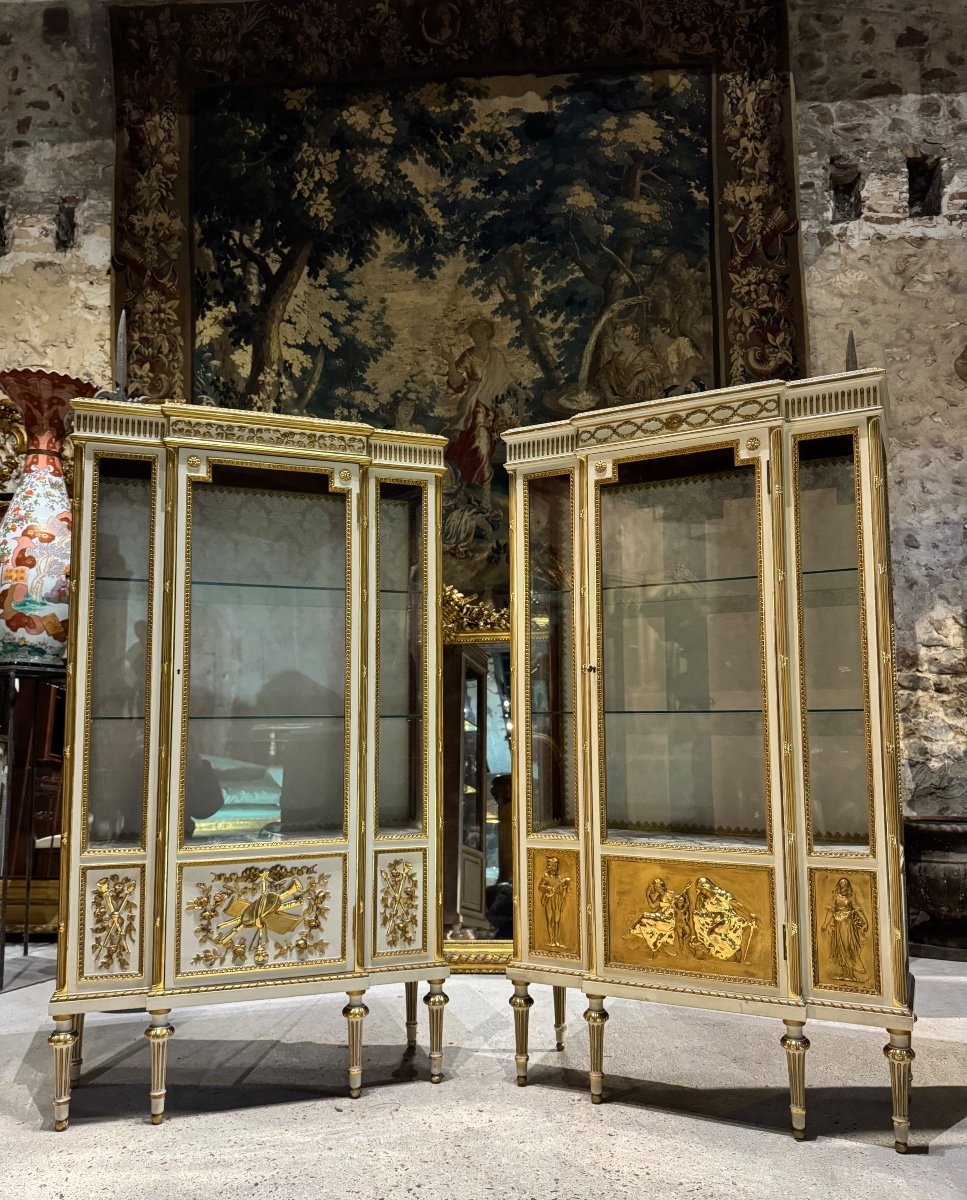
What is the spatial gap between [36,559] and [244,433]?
1.75 m

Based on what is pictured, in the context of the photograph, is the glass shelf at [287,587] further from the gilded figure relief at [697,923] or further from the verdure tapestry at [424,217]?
the verdure tapestry at [424,217]

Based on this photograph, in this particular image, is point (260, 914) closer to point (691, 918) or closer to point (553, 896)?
point (553, 896)

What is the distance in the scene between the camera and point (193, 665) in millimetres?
3357

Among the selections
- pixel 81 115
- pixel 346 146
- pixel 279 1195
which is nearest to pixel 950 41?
pixel 346 146

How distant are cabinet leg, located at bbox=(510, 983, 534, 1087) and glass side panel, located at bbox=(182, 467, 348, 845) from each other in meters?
0.84

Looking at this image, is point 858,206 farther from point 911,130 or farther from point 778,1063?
point 778,1063

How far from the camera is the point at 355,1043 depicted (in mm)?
3219

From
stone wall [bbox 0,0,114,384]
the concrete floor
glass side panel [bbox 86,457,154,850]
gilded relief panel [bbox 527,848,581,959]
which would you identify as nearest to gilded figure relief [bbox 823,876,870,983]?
the concrete floor

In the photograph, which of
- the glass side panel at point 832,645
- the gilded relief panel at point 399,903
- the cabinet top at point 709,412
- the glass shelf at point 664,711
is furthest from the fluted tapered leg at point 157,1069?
the cabinet top at point 709,412

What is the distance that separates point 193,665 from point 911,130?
18.0ft

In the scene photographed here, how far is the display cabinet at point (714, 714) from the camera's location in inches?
115

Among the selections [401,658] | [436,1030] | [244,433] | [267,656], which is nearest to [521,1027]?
[436,1030]

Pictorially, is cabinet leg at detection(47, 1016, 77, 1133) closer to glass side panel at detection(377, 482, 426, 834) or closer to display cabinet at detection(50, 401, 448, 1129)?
display cabinet at detection(50, 401, 448, 1129)

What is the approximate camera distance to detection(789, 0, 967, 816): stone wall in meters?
5.77
